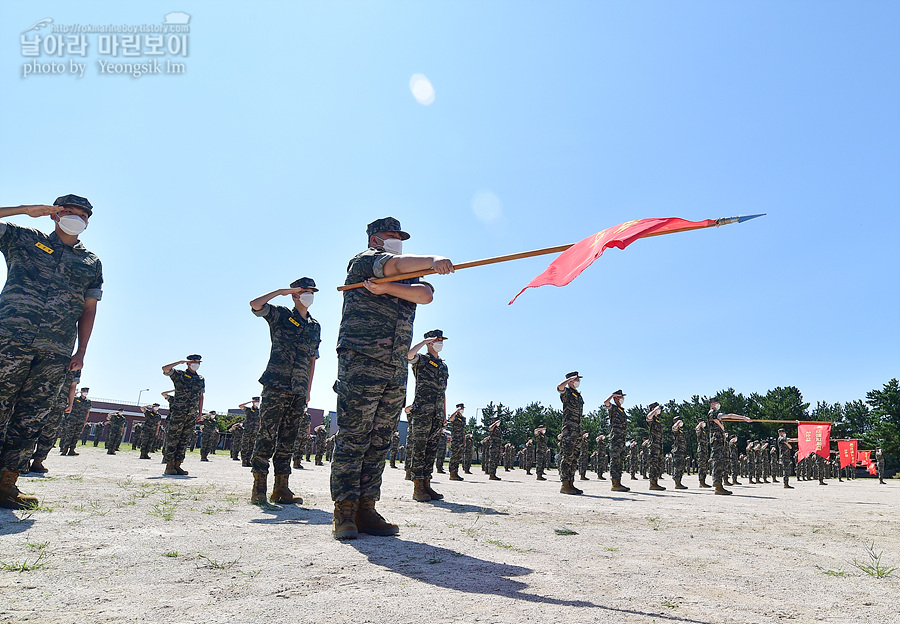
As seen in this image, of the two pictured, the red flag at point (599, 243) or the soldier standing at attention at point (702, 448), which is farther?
the soldier standing at attention at point (702, 448)

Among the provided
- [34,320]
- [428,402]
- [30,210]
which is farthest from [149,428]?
[30,210]

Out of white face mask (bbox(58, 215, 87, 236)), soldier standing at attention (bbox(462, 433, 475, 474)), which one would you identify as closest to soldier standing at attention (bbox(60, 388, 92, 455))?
soldier standing at attention (bbox(462, 433, 475, 474))

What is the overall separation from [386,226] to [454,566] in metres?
2.63

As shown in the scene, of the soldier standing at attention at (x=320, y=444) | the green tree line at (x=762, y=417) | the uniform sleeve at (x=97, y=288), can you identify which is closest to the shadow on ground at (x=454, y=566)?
the uniform sleeve at (x=97, y=288)

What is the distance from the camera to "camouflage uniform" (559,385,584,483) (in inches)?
414

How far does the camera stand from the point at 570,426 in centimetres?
1080

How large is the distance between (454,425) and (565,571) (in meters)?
13.0

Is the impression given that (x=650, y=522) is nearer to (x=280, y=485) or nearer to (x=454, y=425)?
(x=280, y=485)

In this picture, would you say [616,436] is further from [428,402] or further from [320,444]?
[320,444]

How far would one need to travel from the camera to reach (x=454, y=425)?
1568 centimetres

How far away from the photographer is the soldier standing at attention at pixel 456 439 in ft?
46.8

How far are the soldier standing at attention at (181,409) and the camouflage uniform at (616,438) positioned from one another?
9.09 meters

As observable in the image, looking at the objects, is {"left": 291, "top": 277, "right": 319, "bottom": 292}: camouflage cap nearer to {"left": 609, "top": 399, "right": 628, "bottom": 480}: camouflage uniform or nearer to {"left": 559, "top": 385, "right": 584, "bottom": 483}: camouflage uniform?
{"left": 559, "top": 385, "right": 584, "bottom": 483}: camouflage uniform

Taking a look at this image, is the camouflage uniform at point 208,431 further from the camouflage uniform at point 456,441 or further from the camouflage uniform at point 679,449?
the camouflage uniform at point 679,449
